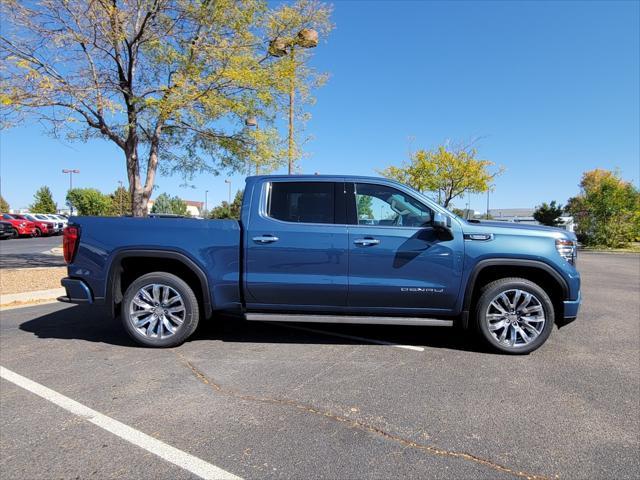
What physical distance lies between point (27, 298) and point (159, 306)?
15.0 feet

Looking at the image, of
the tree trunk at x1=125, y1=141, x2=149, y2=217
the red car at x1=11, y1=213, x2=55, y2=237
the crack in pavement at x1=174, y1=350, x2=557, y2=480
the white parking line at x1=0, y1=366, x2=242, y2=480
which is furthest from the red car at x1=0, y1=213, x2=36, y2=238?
the crack in pavement at x1=174, y1=350, x2=557, y2=480

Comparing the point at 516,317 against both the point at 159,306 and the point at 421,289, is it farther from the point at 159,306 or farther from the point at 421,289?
the point at 159,306

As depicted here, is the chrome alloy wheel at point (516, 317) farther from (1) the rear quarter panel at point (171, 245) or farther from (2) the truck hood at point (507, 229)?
(1) the rear quarter panel at point (171, 245)

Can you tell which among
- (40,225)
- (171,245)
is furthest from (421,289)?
(40,225)

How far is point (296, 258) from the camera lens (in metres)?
4.50

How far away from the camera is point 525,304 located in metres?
4.51

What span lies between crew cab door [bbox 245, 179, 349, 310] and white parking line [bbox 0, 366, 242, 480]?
6.26ft

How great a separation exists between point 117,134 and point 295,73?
4.96 meters

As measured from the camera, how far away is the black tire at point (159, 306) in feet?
15.1

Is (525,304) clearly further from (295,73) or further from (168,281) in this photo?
(295,73)

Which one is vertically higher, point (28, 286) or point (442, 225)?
point (442, 225)

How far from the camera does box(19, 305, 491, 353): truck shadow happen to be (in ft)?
16.4

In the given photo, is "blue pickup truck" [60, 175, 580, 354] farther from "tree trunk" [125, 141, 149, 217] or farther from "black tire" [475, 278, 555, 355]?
"tree trunk" [125, 141, 149, 217]

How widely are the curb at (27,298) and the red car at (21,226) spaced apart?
27.0 m
